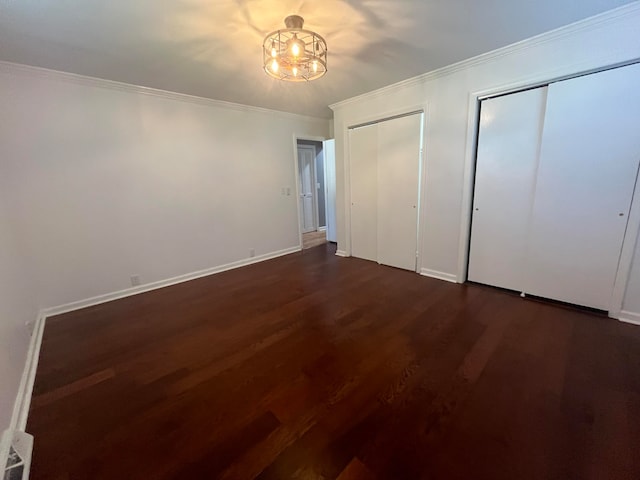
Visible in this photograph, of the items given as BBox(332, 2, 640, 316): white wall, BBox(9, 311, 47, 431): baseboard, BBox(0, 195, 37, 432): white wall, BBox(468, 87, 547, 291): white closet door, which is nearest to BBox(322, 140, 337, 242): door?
BBox(332, 2, 640, 316): white wall

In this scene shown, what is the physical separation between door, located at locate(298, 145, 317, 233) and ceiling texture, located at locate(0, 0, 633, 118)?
367 centimetres

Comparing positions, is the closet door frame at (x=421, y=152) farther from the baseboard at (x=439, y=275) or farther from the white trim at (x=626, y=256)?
the white trim at (x=626, y=256)

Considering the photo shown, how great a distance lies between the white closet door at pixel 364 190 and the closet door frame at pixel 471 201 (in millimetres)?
1212

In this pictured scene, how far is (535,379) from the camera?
1.65 metres

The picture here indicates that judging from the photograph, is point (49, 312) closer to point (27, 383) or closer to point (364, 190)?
point (27, 383)

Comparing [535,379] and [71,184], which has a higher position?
[71,184]

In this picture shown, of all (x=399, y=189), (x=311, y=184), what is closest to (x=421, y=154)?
(x=399, y=189)

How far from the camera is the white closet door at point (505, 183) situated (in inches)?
99.0

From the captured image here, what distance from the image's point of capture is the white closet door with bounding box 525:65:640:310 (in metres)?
2.08

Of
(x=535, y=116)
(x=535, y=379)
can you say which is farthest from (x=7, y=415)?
(x=535, y=116)

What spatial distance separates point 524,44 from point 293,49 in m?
2.10

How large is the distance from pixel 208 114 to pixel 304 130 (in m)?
1.66

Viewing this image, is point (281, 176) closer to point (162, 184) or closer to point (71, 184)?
point (162, 184)

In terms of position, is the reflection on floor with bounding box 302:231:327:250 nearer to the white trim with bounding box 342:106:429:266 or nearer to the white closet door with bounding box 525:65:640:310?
the white trim with bounding box 342:106:429:266
